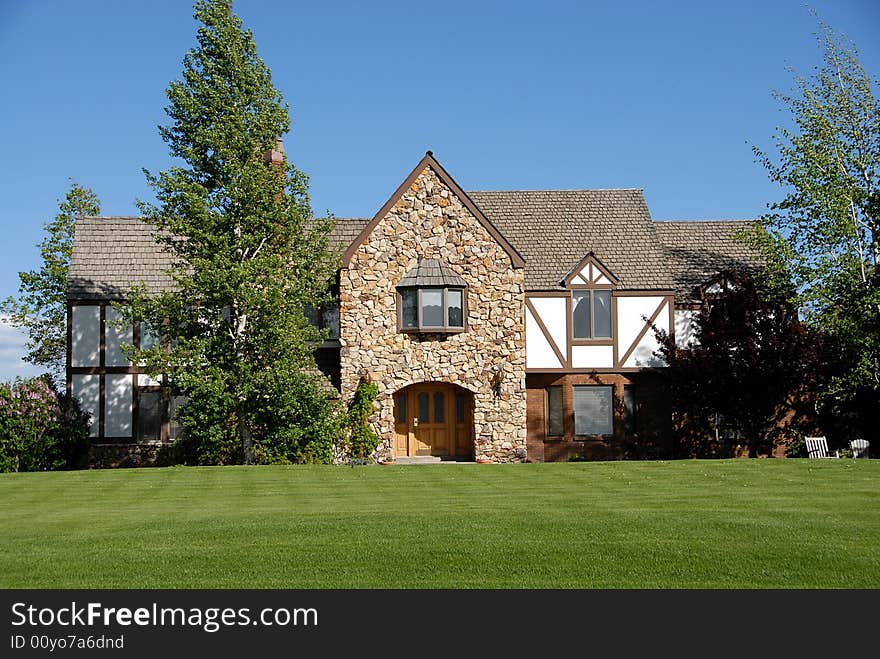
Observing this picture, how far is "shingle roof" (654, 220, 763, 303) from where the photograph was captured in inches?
1224

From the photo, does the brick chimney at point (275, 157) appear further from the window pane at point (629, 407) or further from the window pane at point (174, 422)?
the window pane at point (629, 407)

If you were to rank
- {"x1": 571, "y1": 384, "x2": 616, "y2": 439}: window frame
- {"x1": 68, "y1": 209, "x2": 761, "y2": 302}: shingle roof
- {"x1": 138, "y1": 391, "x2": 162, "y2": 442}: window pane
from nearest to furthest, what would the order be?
{"x1": 571, "y1": 384, "x2": 616, "y2": 439}: window frame, {"x1": 138, "y1": 391, "x2": 162, "y2": 442}: window pane, {"x1": 68, "y1": 209, "x2": 761, "y2": 302}: shingle roof

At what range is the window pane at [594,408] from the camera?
29.8 meters

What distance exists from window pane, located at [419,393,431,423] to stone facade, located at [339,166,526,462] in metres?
1.25

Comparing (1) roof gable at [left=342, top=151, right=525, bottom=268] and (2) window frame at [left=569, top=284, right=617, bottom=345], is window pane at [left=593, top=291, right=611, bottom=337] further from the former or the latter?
(1) roof gable at [left=342, top=151, right=525, bottom=268]

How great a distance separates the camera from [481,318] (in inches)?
1118

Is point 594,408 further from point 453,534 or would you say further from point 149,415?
point 453,534

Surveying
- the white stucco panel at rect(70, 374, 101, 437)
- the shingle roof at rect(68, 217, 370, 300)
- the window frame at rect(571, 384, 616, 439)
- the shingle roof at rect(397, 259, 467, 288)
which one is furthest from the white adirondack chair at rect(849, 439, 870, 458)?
the white stucco panel at rect(70, 374, 101, 437)

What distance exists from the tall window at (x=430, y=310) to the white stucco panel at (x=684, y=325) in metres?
6.93

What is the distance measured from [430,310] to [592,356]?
204 inches

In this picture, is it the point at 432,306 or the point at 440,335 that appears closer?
the point at 432,306

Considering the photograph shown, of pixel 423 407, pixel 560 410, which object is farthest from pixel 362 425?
pixel 560 410
